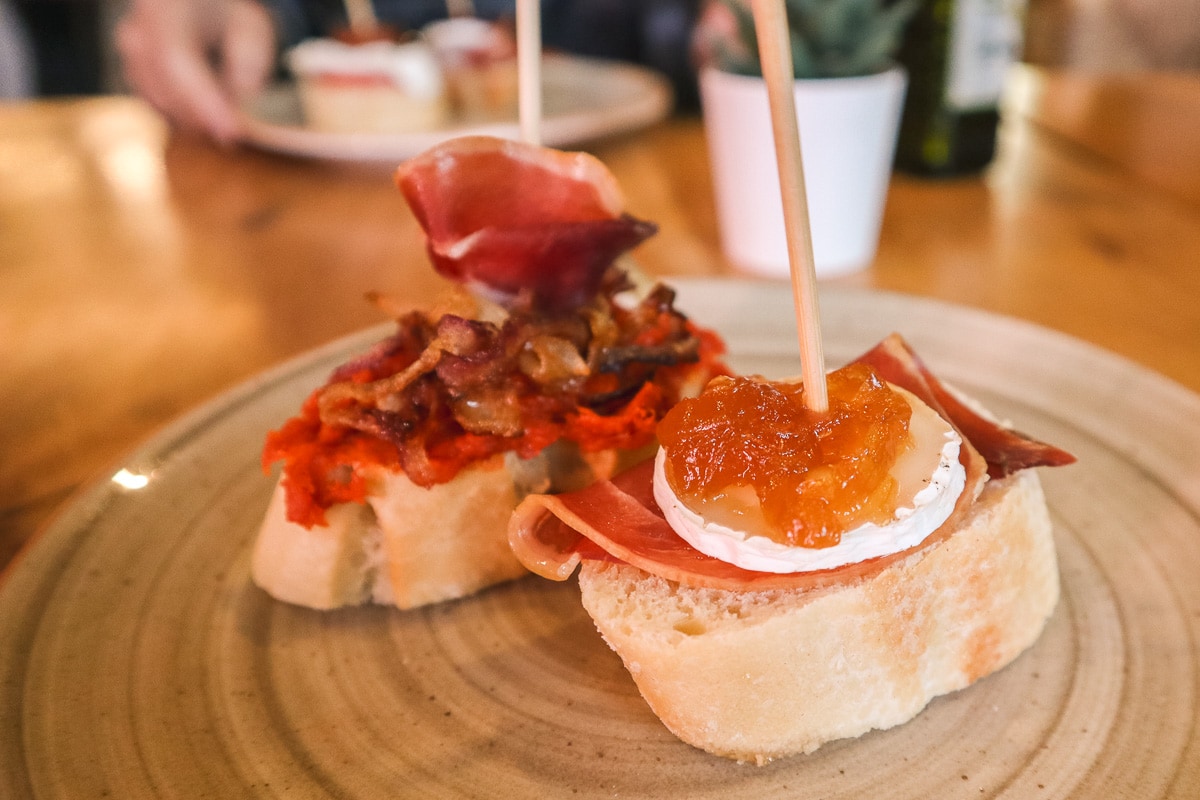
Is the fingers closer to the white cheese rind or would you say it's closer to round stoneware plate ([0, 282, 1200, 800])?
round stoneware plate ([0, 282, 1200, 800])

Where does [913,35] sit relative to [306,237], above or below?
above

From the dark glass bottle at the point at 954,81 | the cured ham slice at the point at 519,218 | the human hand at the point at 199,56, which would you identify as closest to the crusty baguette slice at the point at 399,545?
the cured ham slice at the point at 519,218

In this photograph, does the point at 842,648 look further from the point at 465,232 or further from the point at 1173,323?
the point at 1173,323

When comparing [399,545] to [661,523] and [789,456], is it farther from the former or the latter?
[789,456]

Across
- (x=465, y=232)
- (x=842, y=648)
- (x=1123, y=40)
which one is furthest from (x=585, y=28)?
(x=842, y=648)

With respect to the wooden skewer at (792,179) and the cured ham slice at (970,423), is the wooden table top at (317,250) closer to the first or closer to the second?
the cured ham slice at (970,423)

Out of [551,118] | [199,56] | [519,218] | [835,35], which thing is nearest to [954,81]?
[835,35]
